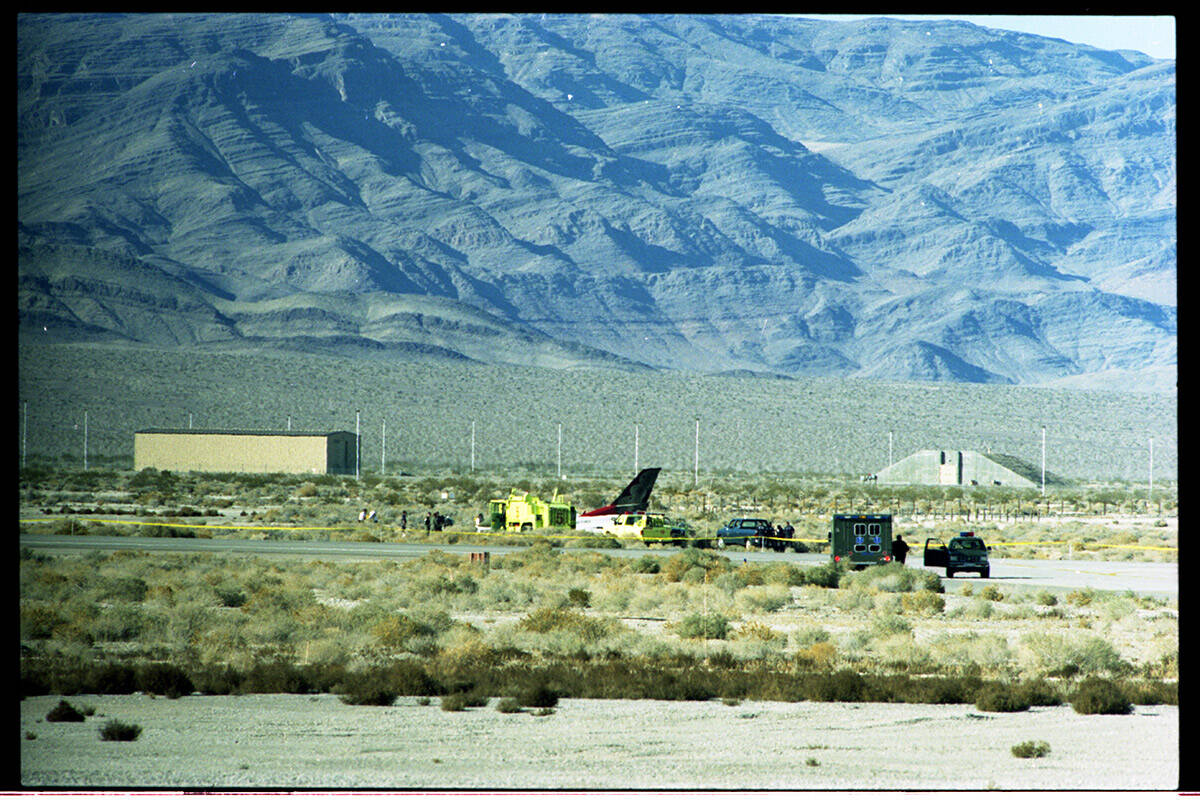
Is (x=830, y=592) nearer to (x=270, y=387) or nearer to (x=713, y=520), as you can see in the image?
(x=713, y=520)

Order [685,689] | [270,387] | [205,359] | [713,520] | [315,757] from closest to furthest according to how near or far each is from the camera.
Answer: [315,757] < [685,689] < [713,520] < [270,387] < [205,359]

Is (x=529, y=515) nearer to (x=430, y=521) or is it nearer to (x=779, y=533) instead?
(x=430, y=521)

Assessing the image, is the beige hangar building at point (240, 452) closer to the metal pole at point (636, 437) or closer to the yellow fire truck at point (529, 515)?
the metal pole at point (636, 437)

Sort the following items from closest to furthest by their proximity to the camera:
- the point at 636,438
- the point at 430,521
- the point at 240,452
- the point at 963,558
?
the point at 963,558
the point at 430,521
the point at 240,452
the point at 636,438

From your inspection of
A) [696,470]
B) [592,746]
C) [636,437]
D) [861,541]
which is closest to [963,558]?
[861,541]

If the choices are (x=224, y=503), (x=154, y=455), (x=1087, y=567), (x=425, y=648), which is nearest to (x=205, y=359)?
(x=154, y=455)

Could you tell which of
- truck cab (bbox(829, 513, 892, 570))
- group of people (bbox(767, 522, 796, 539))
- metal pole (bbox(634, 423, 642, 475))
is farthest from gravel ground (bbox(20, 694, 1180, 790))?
metal pole (bbox(634, 423, 642, 475))

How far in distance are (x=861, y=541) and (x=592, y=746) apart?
22.5 m

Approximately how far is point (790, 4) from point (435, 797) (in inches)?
225

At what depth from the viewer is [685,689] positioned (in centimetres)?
1614

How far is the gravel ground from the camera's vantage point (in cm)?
1114

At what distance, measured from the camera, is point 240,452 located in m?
86.4

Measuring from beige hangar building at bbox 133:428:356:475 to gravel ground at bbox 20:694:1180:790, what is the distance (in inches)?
2804

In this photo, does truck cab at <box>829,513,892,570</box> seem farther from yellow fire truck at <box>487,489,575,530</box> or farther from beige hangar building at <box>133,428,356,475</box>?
beige hangar building at <box>133,428,356,475</box>
